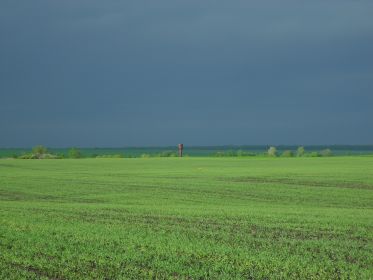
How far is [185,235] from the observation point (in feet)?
32.9

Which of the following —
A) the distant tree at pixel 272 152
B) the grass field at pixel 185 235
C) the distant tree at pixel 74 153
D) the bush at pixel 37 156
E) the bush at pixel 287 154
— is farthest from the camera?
the distant tree at pixel 74 153

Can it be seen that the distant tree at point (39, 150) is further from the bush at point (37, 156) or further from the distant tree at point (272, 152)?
the distant tree at point (272, 152)

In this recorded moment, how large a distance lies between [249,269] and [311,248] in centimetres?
193

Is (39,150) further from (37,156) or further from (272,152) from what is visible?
(272,152)

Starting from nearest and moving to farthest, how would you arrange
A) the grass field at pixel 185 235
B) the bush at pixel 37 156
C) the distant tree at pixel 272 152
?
the grass field at pixel 185 235 < the bush at pixel 37 156 < the distant tree at pixel 272 152

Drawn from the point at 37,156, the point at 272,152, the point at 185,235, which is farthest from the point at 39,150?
the point at 185,235

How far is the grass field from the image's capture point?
24.4ft

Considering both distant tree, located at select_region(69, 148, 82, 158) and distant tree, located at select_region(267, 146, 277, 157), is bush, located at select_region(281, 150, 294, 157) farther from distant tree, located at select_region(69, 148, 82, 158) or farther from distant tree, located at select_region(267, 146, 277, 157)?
distant tree, located at select_region(69, 148, 82, 158)

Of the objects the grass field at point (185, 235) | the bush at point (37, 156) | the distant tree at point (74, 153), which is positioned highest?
the distant tree at point (74, 153)

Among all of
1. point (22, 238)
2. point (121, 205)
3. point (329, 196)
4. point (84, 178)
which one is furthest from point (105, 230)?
point (84, 178)

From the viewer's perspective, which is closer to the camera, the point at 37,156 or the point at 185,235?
the point at 185,235

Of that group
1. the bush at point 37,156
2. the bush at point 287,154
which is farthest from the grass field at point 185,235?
the bush at point 287,154

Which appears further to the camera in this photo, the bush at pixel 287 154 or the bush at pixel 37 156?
the bush at pixel 287 154

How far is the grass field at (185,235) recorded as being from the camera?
743 cm
